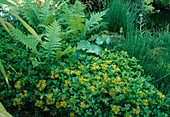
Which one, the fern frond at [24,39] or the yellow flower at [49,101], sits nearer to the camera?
the fern frond at [24,39]

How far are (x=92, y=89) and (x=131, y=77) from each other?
63cm

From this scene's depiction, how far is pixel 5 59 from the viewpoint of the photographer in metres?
2.60

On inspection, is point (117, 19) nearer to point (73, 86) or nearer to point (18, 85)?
point (73, 86)

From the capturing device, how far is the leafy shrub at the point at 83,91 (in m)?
2.16

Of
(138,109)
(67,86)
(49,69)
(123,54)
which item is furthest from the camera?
(123,54)

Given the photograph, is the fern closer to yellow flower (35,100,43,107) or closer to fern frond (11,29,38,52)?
fern frond (11,29,38,52)

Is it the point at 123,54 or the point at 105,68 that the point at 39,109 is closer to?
the point at 105,68

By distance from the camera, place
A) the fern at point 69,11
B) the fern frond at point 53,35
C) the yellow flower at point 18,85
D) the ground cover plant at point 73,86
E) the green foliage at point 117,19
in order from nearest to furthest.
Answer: the ground cover plant at point 73,86 → the yellow flower at point 18,85 → the fern frond at point 53,35 → the fern at point 69,11 → the green foliage at point 117,19

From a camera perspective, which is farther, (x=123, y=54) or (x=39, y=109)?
(x=123, y=54)

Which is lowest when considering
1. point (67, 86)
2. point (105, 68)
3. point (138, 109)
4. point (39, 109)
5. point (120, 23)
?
point (39, 109)

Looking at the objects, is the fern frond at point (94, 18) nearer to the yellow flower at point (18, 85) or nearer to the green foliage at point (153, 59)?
the green foliage at point (153, 59)

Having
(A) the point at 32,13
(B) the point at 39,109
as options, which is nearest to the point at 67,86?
(B) the point at 39,109

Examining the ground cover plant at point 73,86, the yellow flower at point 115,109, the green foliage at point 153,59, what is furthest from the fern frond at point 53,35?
the green foliage at point 153,59

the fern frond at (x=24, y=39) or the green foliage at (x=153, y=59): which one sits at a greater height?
the fern frond at (x=24, y=39)
